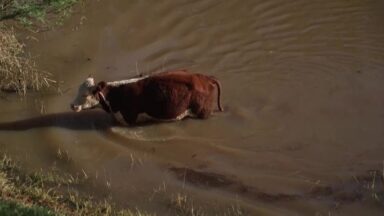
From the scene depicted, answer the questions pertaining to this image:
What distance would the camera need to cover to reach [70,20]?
1216 centimetres

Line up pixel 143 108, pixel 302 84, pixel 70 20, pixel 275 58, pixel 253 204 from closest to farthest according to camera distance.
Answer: pixel 253 204, pixel 143 108, pixel 302 84, pixel 275 58, pixel 70 20

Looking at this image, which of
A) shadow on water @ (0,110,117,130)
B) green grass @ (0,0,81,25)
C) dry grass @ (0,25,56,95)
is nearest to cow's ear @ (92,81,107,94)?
shadow on water @ (0,110,117,130)

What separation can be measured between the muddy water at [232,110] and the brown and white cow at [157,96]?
0.24 meters

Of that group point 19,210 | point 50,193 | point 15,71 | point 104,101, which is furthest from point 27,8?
point 19,210

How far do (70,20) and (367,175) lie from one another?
6.12 meters

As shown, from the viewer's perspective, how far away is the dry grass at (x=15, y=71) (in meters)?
9.82

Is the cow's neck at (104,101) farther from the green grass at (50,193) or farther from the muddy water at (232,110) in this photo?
the green grass at (50,193)

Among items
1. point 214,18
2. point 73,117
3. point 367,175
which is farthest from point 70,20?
point 367,175

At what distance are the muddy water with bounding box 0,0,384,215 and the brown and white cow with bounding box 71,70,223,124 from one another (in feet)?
0.78

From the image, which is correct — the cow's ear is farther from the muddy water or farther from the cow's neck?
the muddy water

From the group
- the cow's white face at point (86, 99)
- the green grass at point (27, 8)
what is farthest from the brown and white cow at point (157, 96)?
the green grass at point (27, 8)

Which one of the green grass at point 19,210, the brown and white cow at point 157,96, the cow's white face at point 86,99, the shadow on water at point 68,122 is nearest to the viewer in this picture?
the green grass at point 19,210

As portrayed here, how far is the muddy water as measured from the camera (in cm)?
801

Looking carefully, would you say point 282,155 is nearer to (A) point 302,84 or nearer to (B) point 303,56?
(A) point 302,84
